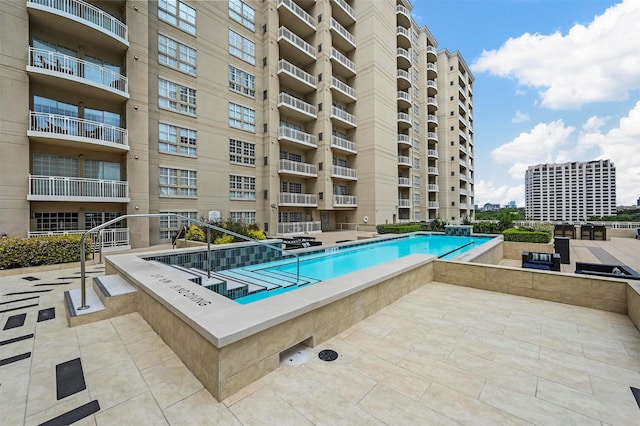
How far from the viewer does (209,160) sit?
17.2 metres

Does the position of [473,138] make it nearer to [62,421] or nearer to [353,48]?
[353,48]

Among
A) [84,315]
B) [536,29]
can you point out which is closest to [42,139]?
[84,315]

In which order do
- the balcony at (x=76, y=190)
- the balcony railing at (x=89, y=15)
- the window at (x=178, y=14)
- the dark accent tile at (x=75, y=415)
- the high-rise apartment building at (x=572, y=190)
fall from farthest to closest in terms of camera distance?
the high-rise apartment building at (x=572, y=190), the window at (x=178, y=14), the balcony railing at (x=89, y=15), the balcony at (x=76, y=190), the dark accent tile at (x=75, y=415)

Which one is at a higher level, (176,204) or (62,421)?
(176,204)

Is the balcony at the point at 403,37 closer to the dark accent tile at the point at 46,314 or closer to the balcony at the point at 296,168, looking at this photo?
the balcony at the point at 296,168

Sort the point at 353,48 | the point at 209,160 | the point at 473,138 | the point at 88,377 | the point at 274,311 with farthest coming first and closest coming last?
the point at 473,138 < the point at 353,48 < the point at 209,160 < the point at 274,311 < the point at 88,377

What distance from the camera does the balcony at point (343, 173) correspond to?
22.4 meters

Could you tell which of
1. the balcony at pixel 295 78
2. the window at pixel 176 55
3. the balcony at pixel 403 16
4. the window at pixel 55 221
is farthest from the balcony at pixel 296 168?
the balcony at pixel 403 16

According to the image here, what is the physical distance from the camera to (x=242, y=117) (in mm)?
18953

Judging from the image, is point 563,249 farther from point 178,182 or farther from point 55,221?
point 55,221

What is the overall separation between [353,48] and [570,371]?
89.8 ft

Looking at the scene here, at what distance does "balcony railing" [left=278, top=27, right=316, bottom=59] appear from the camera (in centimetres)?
1972

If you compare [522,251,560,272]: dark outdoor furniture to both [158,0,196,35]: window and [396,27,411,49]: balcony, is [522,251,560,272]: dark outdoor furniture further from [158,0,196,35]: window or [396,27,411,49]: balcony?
[396,27,411,49]: balcony

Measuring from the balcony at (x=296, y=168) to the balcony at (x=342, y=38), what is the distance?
11.6 metres
